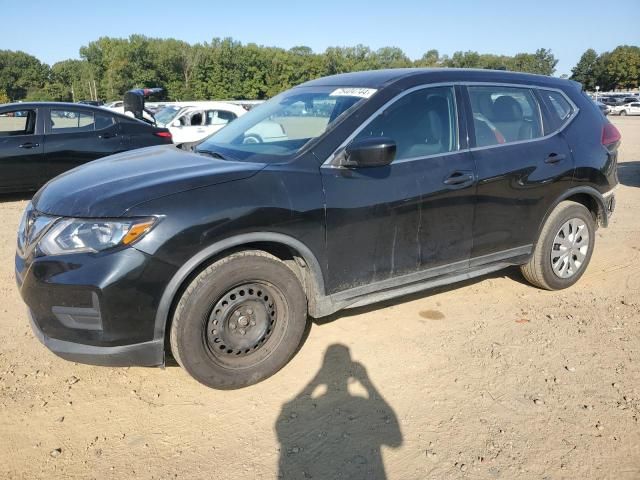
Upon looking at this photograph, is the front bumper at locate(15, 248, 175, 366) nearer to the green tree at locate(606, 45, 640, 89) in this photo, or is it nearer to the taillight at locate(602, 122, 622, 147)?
the taillight at locate(602, 122, 622, 147)

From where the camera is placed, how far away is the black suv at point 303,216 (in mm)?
2553

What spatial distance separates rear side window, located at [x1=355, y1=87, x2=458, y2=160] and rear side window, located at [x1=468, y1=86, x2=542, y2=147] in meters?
0.23

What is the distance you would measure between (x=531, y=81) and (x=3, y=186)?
23.8ft

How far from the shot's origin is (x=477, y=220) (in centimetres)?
362

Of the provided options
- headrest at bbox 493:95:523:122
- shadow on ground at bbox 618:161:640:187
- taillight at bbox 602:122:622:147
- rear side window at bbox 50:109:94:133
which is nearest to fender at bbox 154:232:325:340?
headrest at bbox 493:95:523:122

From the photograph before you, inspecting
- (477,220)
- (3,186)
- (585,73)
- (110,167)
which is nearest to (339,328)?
(477,220)

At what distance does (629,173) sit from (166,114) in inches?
462

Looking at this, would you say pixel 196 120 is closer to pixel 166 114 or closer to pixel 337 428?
pixel 166 114

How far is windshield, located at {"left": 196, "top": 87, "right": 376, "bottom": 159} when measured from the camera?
330 cm

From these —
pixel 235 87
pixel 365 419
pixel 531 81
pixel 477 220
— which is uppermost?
pixel 235 87

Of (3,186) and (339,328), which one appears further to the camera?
(3,186)

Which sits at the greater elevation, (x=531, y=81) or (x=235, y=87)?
(x=235, y=87)

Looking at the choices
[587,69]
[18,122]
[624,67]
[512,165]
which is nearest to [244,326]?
[512,165]

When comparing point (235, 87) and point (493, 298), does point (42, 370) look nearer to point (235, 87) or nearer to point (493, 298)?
point (493, 298)
